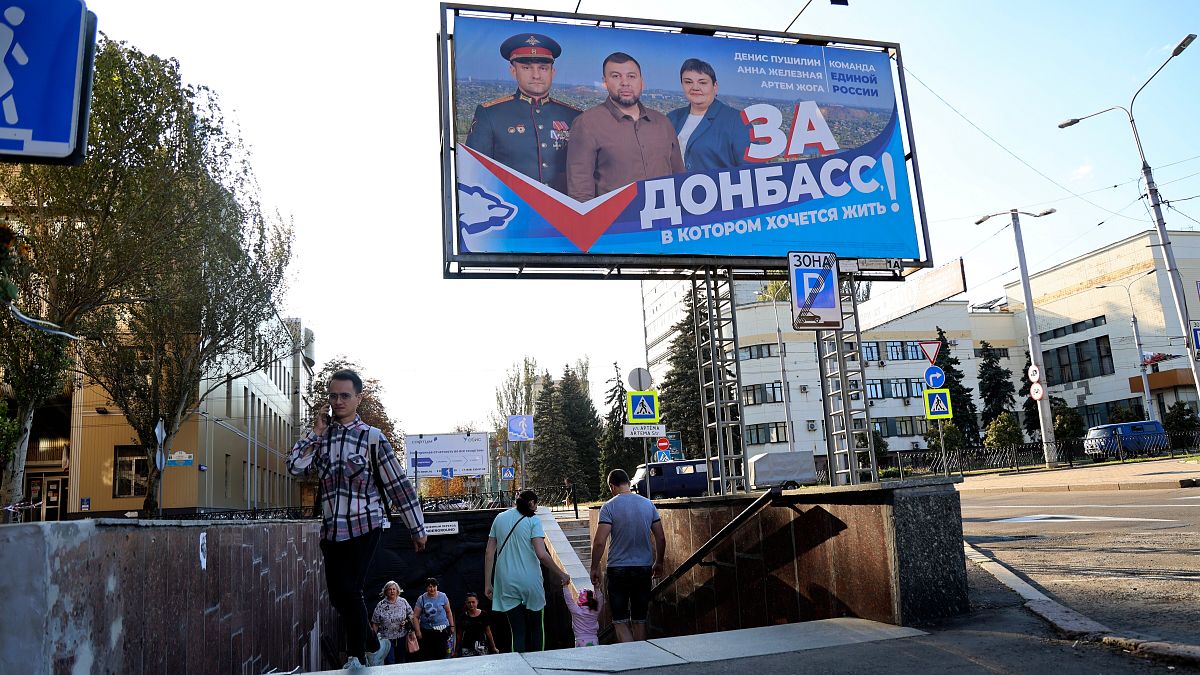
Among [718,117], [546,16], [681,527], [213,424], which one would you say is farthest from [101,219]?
[213,424]

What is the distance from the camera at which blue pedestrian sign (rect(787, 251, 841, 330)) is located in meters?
10.2

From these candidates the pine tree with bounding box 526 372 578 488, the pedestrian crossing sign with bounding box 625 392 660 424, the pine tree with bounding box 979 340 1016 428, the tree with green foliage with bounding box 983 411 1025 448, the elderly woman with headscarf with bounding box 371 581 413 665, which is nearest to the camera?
the elderly woman with headscarf with bounding box 371 581 413 665

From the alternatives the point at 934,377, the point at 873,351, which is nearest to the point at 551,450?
the point at 873,351

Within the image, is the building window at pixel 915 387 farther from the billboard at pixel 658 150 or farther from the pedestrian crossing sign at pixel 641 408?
the billboard at pixel 658 150

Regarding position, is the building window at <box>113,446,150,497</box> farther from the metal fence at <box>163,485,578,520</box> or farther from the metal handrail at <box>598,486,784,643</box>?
the metal handrail at <box>598,486,784,643</box>

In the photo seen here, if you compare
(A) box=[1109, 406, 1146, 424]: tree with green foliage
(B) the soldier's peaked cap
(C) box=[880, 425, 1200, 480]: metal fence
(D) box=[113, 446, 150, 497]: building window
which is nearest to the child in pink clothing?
(B) the soldier's peaked cap

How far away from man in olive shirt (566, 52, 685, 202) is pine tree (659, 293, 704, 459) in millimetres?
38543

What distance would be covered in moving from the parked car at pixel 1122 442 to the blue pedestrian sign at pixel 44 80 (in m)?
37.2

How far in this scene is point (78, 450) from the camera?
3105 cm

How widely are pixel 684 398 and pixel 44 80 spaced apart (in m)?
51.6

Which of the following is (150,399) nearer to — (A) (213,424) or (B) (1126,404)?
(A) (213,424)

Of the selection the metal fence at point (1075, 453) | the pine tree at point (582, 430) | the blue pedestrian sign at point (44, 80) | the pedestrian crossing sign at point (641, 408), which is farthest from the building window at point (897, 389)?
the blue pedestrian sign at point (44, 80)

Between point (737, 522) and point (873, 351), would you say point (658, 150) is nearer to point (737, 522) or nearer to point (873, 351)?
point (737, 522)

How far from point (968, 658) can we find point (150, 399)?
1112 inches
